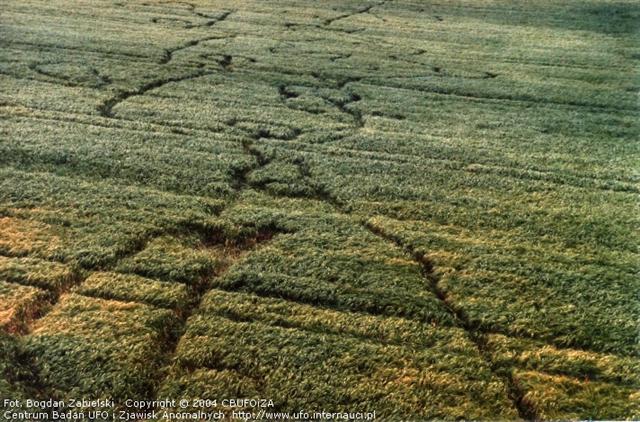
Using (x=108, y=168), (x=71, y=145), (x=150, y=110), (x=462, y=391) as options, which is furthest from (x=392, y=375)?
(x=150, y=110)

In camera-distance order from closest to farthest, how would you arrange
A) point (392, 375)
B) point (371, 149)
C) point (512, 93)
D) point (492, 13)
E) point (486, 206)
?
1. point (392, 375)
2. point (486, 206)
3. point (371, 149)
4. point (512, 93)
5. point (492, 13)

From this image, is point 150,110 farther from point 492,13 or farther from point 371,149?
point 492,13

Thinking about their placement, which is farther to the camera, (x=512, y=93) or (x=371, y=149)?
(x=512, y=93)

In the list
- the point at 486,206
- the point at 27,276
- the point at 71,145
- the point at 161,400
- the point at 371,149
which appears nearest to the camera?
the point at 161,400

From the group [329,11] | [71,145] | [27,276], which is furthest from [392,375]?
[329,11]

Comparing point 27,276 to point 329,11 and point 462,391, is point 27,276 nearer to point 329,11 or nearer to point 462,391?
point 462,391

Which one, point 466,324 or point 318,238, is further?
point 318,238
